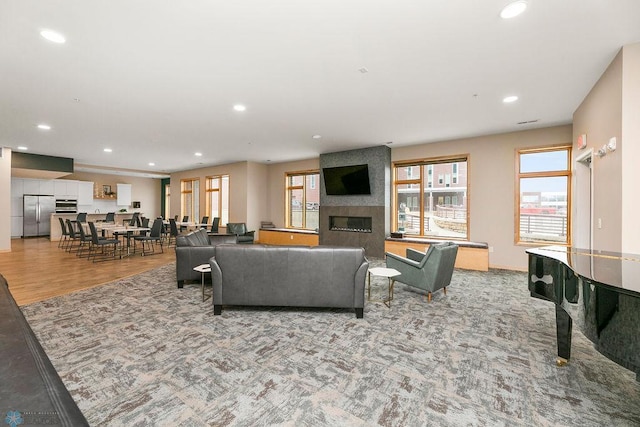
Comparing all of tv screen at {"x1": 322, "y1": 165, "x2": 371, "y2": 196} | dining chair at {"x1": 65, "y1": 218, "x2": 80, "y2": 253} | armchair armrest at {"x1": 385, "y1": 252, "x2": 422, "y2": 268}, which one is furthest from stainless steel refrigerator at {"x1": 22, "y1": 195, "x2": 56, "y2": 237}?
armchair armrest at {"x1": 385, "y1": 252, "x2": 422, "y2": 268}

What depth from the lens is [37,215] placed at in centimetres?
1105

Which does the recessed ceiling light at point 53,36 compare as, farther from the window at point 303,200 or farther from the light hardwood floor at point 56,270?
the window at point 303,200

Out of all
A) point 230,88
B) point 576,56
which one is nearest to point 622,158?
point 576,56

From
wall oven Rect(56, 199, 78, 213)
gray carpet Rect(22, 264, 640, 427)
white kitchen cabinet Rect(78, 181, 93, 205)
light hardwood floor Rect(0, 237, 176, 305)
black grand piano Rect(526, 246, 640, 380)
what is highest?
white kitchen cabinet Rect(78, 181, 93, 205)

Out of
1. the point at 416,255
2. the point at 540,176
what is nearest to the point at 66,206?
the point at 416,255

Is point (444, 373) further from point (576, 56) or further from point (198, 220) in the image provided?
point (198, 220)

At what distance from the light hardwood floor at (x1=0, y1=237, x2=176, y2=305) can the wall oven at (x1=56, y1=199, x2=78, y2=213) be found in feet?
12.7

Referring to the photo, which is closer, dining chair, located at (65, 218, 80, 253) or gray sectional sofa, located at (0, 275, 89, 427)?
gray sectional sofa, located at (0, 275, 89, 427)

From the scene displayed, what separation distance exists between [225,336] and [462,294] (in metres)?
3.45

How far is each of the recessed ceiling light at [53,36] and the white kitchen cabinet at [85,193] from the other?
466 inches

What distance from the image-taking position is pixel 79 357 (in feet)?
8.00

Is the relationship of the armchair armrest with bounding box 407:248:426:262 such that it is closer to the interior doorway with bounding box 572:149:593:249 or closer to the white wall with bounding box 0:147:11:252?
the interior doorway with bounding box 572:149:593:249

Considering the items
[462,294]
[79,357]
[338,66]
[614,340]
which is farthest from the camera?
[462,294]

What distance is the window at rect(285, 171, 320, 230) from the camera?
9.68m
